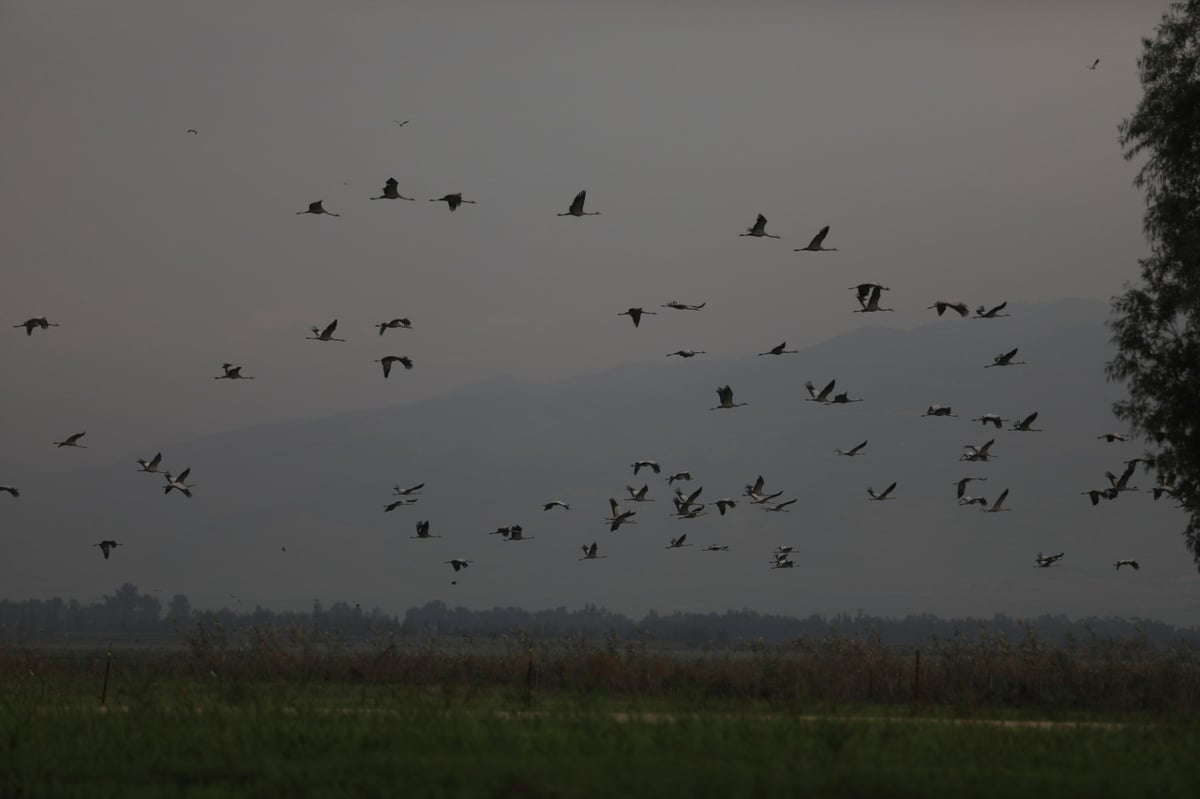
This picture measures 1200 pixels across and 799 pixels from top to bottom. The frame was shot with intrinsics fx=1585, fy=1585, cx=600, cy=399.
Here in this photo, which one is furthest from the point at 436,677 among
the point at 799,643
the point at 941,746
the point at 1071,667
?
the point at 941,746

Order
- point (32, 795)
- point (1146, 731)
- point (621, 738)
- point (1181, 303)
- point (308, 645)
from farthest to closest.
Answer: point (308, 645) < point (1181, 303) < point (1146, 731) < point (621, 738) < point (32, 795)


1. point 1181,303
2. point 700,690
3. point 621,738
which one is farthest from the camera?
point 1181,303

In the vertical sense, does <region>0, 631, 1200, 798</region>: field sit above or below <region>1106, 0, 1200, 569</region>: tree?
below

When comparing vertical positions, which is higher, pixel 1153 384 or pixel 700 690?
pixel 1153 384

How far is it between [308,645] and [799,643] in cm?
1476

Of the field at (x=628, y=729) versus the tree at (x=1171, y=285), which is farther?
the tree at (x=1171, y=285)

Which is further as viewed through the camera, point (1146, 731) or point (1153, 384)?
point (1153, 384)

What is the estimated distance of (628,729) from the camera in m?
26.3

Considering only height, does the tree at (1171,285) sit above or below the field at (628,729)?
above

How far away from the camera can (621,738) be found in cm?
2528

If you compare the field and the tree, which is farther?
the tree

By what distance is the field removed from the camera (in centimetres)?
2205

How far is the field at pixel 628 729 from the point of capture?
22.0 metres

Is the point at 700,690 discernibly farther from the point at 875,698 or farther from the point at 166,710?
the point at 166,710
